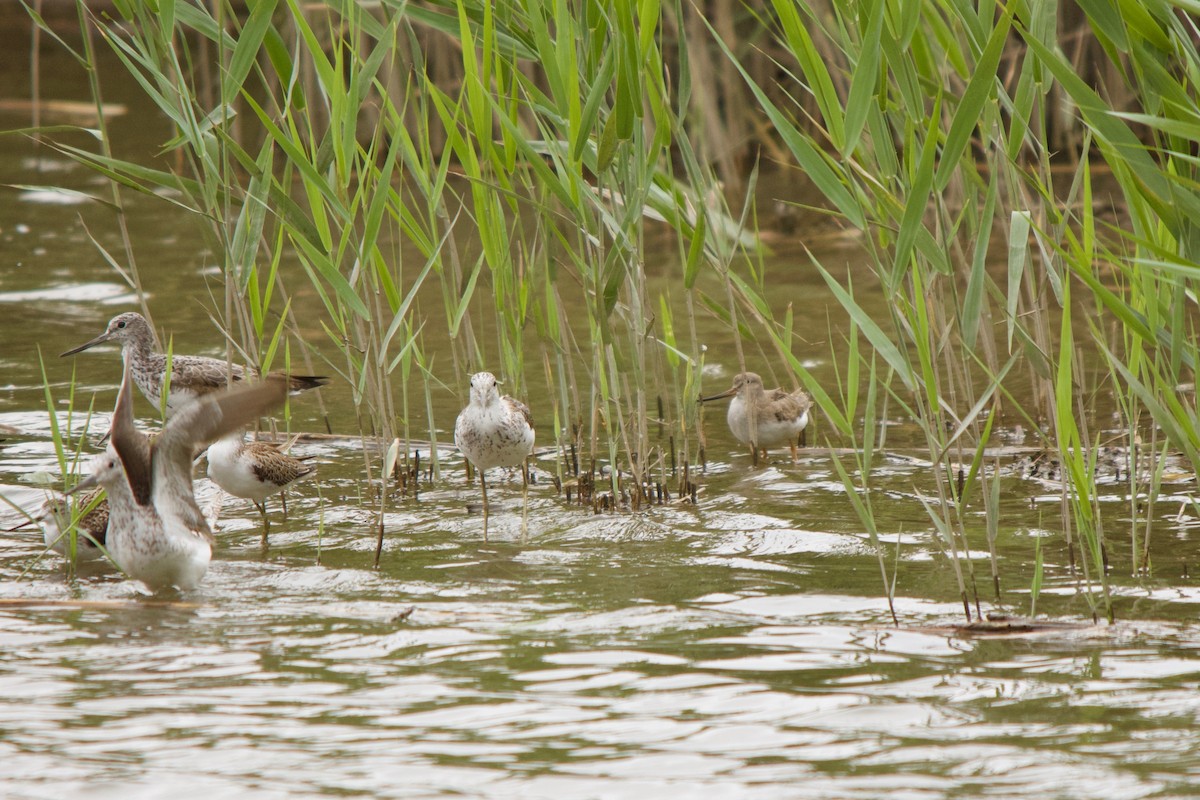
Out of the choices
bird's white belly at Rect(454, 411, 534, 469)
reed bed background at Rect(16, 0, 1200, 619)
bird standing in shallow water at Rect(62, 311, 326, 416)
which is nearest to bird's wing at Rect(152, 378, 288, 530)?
reed bed background at Rect(16, 0, 1200, 619)

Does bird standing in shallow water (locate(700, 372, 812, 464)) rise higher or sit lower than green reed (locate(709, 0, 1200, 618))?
lower

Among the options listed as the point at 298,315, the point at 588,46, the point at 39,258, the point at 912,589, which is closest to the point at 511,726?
the point at 912,589

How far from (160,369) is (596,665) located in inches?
180

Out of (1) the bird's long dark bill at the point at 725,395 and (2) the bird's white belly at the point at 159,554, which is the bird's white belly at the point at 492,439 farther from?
(1) the bird's long dark bill at the point at 725,395

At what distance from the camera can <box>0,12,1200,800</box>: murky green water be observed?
3859 millimetres

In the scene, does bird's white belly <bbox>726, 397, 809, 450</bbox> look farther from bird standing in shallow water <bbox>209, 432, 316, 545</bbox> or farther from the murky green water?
bird standing in shallow water <bbox>209, 432, 316, 545</bbox>

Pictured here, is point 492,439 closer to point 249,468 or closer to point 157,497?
point 249,468

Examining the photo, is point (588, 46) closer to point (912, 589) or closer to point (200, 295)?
point (912, 589)

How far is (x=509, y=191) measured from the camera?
5773 millimetres

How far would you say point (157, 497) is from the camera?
19.0 feet

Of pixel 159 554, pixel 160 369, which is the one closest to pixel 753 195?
pixel 159 554

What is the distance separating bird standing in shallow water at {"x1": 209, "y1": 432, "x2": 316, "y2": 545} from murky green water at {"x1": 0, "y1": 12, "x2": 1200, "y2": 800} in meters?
0.26

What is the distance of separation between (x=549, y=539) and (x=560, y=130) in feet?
6.25

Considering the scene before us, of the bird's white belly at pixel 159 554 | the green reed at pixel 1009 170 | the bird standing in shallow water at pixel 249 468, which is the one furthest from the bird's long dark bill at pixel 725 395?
the bird's white belly at pixel 159 554
